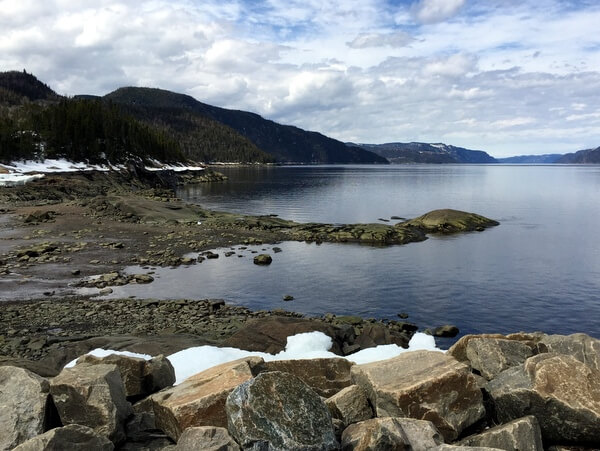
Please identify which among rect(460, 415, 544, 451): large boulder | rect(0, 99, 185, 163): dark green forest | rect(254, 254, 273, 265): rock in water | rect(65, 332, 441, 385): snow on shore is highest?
rect(0, 99, 185, 163): dark green forest

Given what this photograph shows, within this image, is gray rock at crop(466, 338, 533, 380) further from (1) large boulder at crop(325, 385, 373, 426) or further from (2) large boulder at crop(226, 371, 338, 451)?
(2) large boulder at crop(226, 371, 338, 451)

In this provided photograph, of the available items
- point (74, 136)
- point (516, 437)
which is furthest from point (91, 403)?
point (74, 136)

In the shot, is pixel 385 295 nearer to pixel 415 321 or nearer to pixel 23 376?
pixel 415 321

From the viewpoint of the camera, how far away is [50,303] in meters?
26.6

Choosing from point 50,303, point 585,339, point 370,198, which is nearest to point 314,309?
point 50,303

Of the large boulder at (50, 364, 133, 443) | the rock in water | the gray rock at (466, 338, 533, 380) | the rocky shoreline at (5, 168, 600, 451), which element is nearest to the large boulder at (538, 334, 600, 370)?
the rocky shoreline at (5, 168, 600, 451)

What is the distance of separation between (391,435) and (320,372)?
3.82 meters

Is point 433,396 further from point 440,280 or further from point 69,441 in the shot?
A: point 440,280

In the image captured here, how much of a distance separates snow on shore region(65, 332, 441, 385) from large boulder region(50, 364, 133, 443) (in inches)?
127

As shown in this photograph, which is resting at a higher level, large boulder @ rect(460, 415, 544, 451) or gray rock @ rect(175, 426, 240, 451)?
gray rock @ rect(175, 426, 240, 451)

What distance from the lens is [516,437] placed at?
730 centimetres

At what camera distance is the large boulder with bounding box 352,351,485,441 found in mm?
8117

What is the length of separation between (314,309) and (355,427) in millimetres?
21310

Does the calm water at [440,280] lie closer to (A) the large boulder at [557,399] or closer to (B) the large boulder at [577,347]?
(B) the large boulder at [577,347]
